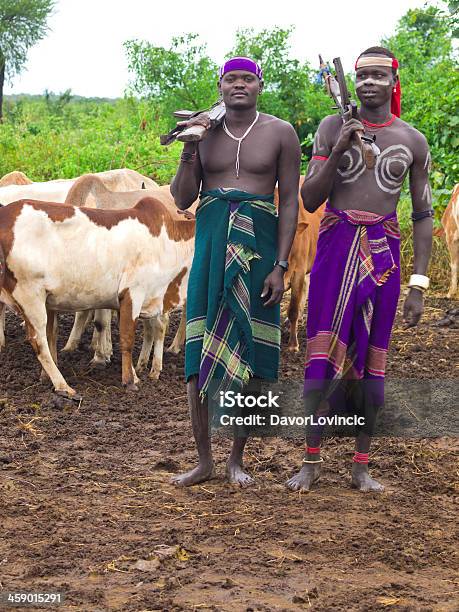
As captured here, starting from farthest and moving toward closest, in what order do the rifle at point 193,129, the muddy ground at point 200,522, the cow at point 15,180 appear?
1. the cow at point 15,180
2. the rifle at point 193,129
3. the muddy ground at point 200,522

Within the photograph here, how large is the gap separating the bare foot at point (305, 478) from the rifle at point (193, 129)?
5.69ft

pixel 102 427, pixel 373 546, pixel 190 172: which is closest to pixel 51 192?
pixel 102 427

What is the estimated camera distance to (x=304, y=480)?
5055mm

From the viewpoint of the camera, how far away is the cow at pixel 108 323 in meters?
7.98

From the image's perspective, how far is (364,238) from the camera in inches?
190

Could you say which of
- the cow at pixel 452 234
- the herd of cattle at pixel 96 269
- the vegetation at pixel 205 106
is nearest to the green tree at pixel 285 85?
Answer: the vegetation at pixel 205 106

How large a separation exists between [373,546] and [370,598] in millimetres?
540

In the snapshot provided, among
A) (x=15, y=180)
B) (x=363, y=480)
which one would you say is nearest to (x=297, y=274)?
(x=15, y=180)

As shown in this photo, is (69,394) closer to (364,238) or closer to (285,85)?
(364,238)

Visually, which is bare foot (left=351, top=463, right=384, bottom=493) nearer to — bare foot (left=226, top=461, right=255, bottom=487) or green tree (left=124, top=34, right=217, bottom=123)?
bare foot (left=226, top=461, right=255, bottom=487)

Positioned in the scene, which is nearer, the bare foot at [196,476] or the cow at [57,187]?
the bare foot at [196,476]

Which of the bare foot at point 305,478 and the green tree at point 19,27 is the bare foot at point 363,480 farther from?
the green tree at point 19,27

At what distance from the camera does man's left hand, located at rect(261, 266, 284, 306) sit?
490 centimetres

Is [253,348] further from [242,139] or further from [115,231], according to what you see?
[115,231]
